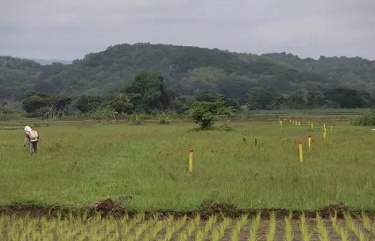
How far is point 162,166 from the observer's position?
1695cm

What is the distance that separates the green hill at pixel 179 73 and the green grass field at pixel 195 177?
9532 centimetres

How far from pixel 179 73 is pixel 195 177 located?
139784 mm

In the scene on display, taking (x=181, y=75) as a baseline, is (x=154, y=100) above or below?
below

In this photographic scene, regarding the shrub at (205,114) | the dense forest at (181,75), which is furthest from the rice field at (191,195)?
the dense forest at (181,75)

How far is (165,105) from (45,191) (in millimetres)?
68958

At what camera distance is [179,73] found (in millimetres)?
153875

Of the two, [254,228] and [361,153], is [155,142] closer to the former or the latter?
[361,153]

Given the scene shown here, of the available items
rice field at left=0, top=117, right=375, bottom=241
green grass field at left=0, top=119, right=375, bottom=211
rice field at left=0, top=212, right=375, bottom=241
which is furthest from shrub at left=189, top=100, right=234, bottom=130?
rice field at left=0, top=212, right=375, bottom=241

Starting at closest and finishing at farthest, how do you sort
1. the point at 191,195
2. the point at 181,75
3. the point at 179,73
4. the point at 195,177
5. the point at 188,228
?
1. the point at 188,228
2. the point at 191,195
3. the point at 195,177
4. the point at 181,75
5. the point at 179,73

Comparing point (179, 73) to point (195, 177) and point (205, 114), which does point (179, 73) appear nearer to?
point (205, 114)

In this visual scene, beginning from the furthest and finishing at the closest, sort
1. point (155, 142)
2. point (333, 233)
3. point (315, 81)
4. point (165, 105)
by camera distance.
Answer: point (315, 81) → point (165, 105) → point (155, 142) → point (333, 233)

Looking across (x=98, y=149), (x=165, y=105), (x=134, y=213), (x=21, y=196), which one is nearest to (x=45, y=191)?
(x=21, y=196)

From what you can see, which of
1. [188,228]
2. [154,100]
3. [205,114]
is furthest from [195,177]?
[154,100]

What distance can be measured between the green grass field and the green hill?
3753 inches
